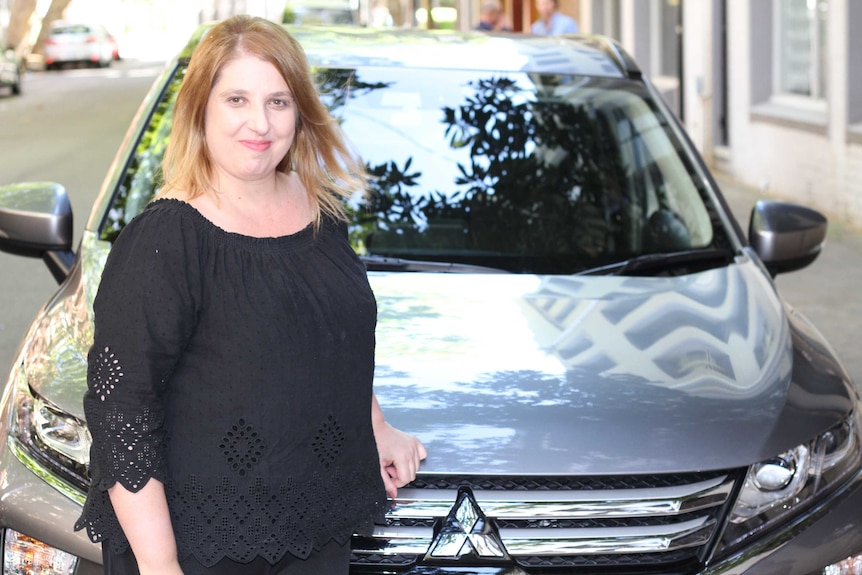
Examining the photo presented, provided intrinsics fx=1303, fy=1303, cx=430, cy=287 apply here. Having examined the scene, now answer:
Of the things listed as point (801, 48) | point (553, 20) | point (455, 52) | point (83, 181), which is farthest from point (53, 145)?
point (455, 52)

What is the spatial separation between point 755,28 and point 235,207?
1175cm

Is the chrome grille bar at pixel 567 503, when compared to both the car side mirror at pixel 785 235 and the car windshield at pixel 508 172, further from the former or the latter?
the car side mirror at pixel 785 235

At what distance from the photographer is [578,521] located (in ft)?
8.20

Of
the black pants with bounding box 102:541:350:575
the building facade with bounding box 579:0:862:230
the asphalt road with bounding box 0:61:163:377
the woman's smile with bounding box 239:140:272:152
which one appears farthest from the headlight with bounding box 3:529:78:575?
the building facade with bounding box 579:0:862:230

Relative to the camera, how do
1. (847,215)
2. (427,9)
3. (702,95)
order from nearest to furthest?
1. (847,215)
2. (702,95)
3. (427,9)

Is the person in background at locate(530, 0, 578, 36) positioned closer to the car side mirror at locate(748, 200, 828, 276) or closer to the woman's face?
the car side mirror at locate(748, 200, 828, 276)

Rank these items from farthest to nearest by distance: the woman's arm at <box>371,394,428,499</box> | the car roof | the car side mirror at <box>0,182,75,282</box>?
1. the car roof
2. the car side mirror at <box>0,182,75,282</box>
3. the woman's arm at <box>371,394,428,499</box>

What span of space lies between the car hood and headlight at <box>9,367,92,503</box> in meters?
0.04

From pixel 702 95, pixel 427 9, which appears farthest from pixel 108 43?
pixel 702 95

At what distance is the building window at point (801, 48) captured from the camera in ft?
38.9

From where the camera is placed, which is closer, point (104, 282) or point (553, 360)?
point (104, 282)

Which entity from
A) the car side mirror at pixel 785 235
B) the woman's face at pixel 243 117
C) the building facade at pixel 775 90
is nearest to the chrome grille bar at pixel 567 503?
the woman's face at pixel 243 117

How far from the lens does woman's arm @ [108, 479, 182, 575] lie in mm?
1925

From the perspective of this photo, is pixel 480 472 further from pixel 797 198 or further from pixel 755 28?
pixel 755 28
